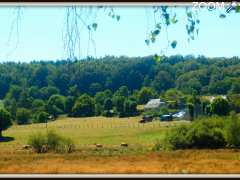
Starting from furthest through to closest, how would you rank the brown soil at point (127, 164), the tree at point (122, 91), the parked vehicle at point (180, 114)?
the parked vehicle at point (180, 114) → the tree at point (122, 91) → the brown soil at point (127, 164)

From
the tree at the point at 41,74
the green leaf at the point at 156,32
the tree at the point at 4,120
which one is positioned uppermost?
the tree at the point at 41,74

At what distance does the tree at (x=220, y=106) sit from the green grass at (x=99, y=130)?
2739mm

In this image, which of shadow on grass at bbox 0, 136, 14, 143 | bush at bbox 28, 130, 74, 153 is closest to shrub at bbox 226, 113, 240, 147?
bush at bbox 28, 130, 74, 153

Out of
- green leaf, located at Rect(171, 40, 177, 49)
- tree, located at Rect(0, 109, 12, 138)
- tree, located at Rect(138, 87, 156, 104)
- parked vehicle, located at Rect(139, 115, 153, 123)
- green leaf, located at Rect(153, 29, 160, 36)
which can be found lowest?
parked vehicle, located at Rect(139, 115, 153, 123)

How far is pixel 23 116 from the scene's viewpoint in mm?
29812

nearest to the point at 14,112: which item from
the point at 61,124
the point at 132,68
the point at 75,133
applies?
the point at 61,124

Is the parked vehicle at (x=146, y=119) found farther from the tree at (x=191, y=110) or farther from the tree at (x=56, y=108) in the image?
the tree at (x=56, y=108)

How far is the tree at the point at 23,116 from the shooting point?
94.8 ft

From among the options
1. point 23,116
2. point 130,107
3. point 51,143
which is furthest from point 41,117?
point 51,143

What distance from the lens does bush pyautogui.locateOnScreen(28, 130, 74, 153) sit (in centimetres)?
1519

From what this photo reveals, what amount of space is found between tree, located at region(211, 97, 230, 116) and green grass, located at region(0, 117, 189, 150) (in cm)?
274

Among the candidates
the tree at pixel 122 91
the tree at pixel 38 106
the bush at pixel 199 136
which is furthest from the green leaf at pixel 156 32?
the tree at pixel 38 106

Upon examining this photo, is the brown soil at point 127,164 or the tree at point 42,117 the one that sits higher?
the tree at point 42,117

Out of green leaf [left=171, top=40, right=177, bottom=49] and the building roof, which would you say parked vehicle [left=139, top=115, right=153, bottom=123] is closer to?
the building roof
